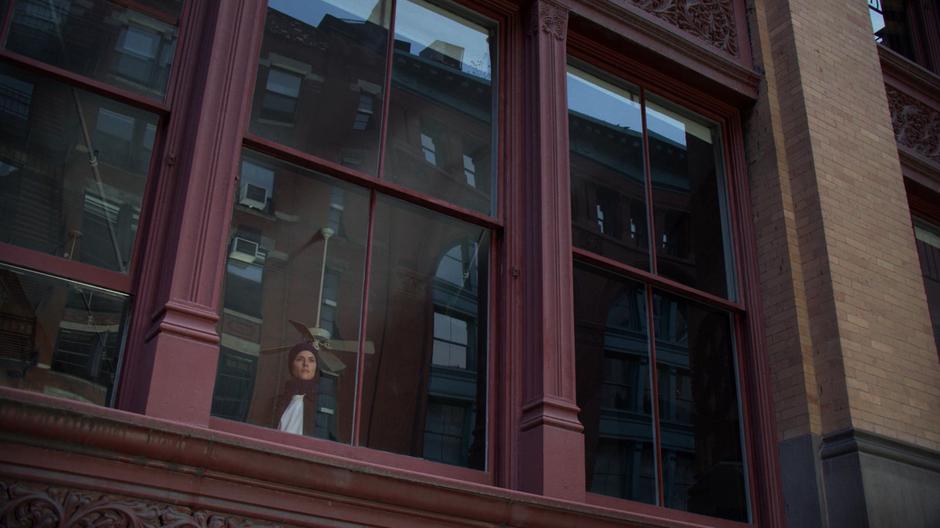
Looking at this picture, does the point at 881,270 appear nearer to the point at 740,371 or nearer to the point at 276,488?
the point at 740,371

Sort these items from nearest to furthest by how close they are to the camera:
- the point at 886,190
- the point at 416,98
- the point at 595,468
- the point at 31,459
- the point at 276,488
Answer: the point at 31,459
the point at 276,488
the point at 595,468
the point at 416,98
the point at 886,190

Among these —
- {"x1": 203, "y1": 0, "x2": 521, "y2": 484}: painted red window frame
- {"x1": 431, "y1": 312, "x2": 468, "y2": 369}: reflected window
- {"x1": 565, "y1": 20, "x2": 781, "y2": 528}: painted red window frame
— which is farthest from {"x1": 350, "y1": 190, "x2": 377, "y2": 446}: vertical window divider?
{"x1": 565, "y1": 20, "x2": 781, "y2": 528}: painted red window frame

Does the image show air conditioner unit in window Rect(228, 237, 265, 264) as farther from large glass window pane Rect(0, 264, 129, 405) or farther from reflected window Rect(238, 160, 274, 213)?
large glass window pane Rect(0, 264, 129, 405)

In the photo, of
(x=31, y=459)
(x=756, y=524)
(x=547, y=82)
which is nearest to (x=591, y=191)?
(x=547, y=82)

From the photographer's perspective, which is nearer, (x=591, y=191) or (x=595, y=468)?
(x=595, y=468)

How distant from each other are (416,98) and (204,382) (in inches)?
118

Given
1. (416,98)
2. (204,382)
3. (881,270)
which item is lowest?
(204,382)

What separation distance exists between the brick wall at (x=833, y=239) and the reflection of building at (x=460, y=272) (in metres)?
0.03

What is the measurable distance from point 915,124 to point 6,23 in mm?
8945

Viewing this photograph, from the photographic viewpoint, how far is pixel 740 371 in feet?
27.5

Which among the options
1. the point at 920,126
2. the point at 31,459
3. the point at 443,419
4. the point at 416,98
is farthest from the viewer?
the point at 920,126

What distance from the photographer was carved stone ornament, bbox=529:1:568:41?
8.25m

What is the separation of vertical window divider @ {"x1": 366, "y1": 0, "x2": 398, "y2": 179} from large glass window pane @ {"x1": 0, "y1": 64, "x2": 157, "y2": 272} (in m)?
1.60

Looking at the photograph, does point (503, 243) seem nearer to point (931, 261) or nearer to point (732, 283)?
point (732, 283)
